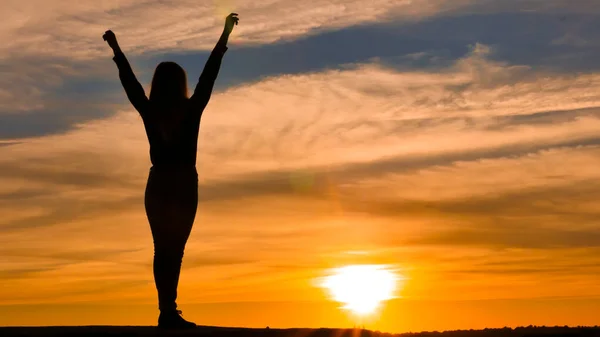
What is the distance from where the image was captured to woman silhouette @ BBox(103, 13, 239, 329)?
1509cm

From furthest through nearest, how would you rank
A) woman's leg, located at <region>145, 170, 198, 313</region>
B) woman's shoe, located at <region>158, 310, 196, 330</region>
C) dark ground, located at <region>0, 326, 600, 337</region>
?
woman's leg, located at <region>145, 170, 198, 313</region> < woman's shoe, located at <region>158, 310, 196, 330</region> < dark ground, located at <region>0, 326, 600, 337</region>

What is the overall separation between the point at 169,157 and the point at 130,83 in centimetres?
99

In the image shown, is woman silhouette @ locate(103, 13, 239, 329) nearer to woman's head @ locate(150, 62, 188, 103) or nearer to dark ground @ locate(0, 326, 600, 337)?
woman's head @ locate(150, 62, 188, 103)

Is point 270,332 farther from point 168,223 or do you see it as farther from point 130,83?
point 130,83

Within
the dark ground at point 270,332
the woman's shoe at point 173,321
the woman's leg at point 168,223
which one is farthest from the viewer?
the woman's leg at point 168,223

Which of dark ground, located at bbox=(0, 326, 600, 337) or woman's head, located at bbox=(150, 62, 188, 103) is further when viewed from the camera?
woman's head, located at bbox=(150, 62, 188, 103)

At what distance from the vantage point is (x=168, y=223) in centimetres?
1516

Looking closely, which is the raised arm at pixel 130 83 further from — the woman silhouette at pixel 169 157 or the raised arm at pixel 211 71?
the raised arm at pixel 211 71

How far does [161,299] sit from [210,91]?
253cm

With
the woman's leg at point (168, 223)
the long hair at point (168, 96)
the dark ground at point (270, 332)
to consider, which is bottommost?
the dark ground at point (270, 332)

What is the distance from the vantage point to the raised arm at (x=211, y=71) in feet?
49.8

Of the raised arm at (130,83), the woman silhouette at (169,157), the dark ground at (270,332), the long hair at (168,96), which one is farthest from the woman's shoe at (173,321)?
the raised arm at (130,83)

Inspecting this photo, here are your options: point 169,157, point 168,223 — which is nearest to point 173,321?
point 168,223

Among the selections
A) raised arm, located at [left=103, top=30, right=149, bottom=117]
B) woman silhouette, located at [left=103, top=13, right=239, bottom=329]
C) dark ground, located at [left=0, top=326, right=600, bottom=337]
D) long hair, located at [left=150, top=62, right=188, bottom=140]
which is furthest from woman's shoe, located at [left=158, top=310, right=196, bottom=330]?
raised arm, located at [left=103, top=30, right=149, bottom=117]
